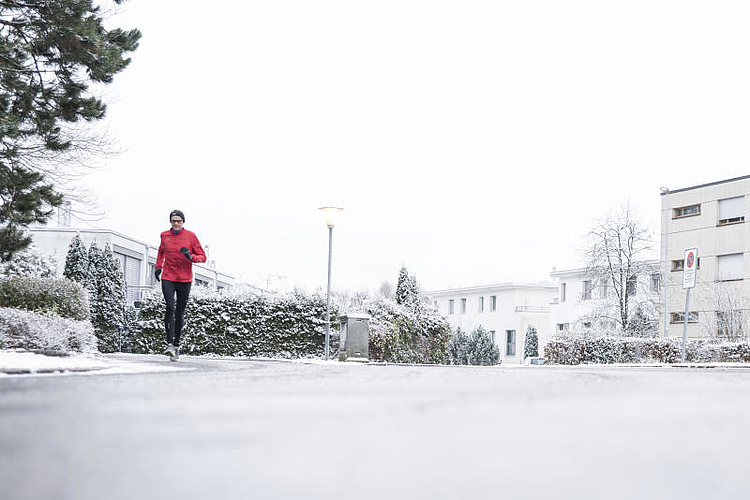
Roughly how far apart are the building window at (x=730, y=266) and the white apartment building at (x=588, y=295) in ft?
11.7

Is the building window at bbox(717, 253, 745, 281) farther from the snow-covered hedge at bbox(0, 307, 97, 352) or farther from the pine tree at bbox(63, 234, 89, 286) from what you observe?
the snow-covered hedge at bbox(0, 307, 97, 352)

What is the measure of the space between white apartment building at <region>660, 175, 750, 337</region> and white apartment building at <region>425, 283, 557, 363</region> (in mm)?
15902

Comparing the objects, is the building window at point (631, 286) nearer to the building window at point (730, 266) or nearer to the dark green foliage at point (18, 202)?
the building window at point (730, 266)

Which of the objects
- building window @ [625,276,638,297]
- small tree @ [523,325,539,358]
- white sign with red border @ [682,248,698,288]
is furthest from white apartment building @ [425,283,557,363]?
white sign with red border @ [682,248,698,288]

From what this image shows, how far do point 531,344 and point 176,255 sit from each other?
48.2 metres

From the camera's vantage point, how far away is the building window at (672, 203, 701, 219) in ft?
144

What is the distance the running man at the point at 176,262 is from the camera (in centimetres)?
1110

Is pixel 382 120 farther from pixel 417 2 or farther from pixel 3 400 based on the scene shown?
pixel 3 400

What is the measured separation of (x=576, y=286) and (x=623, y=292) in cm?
1324

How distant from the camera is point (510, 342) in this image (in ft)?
204

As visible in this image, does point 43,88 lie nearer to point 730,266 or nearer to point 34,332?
point 34,332

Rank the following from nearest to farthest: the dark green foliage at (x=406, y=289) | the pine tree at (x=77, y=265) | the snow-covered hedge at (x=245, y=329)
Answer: the snow-covered hedge at (x=245, y=329) → the pine tree at (x=77, y=265) → the dark green foliage at (x=406, y=289)

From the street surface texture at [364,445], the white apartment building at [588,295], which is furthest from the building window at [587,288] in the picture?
the street surface texture at [364,445]

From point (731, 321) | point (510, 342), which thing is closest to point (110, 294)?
point (731, 321)
